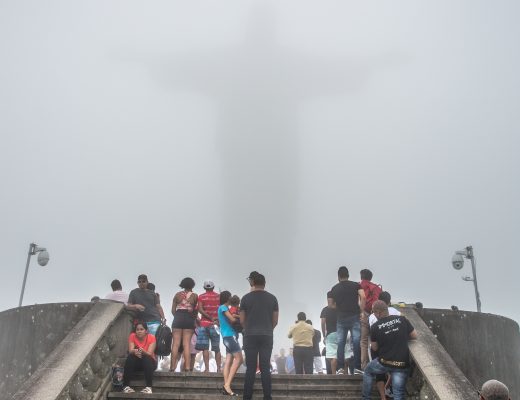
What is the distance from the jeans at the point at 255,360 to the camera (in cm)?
732

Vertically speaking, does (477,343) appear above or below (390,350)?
above

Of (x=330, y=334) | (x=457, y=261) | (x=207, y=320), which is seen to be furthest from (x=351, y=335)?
(x=457, y=261)

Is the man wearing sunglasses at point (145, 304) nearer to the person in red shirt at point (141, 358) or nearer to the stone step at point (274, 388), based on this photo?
the person in red shirt at point (141, 358)

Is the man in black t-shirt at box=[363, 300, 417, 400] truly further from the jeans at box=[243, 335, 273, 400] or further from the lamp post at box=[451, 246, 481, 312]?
the lamp post at box=[451, 246, 481, 312]

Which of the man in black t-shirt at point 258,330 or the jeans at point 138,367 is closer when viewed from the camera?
the man in black t-shirt at point 258,330

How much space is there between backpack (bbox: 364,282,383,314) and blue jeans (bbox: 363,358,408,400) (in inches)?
74.9

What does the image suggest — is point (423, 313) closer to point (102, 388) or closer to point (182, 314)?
point (182, 314)

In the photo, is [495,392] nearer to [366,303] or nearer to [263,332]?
[263,332]

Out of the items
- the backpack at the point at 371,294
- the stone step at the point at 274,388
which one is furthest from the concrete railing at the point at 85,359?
the backpack at the point at 371,294

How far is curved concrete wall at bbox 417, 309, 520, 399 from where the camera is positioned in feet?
27.9

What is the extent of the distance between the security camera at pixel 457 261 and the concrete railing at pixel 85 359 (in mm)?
16545

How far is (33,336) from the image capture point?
857 cm

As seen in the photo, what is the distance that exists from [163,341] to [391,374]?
150 inches

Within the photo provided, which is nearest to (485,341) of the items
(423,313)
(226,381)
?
(423,313)
